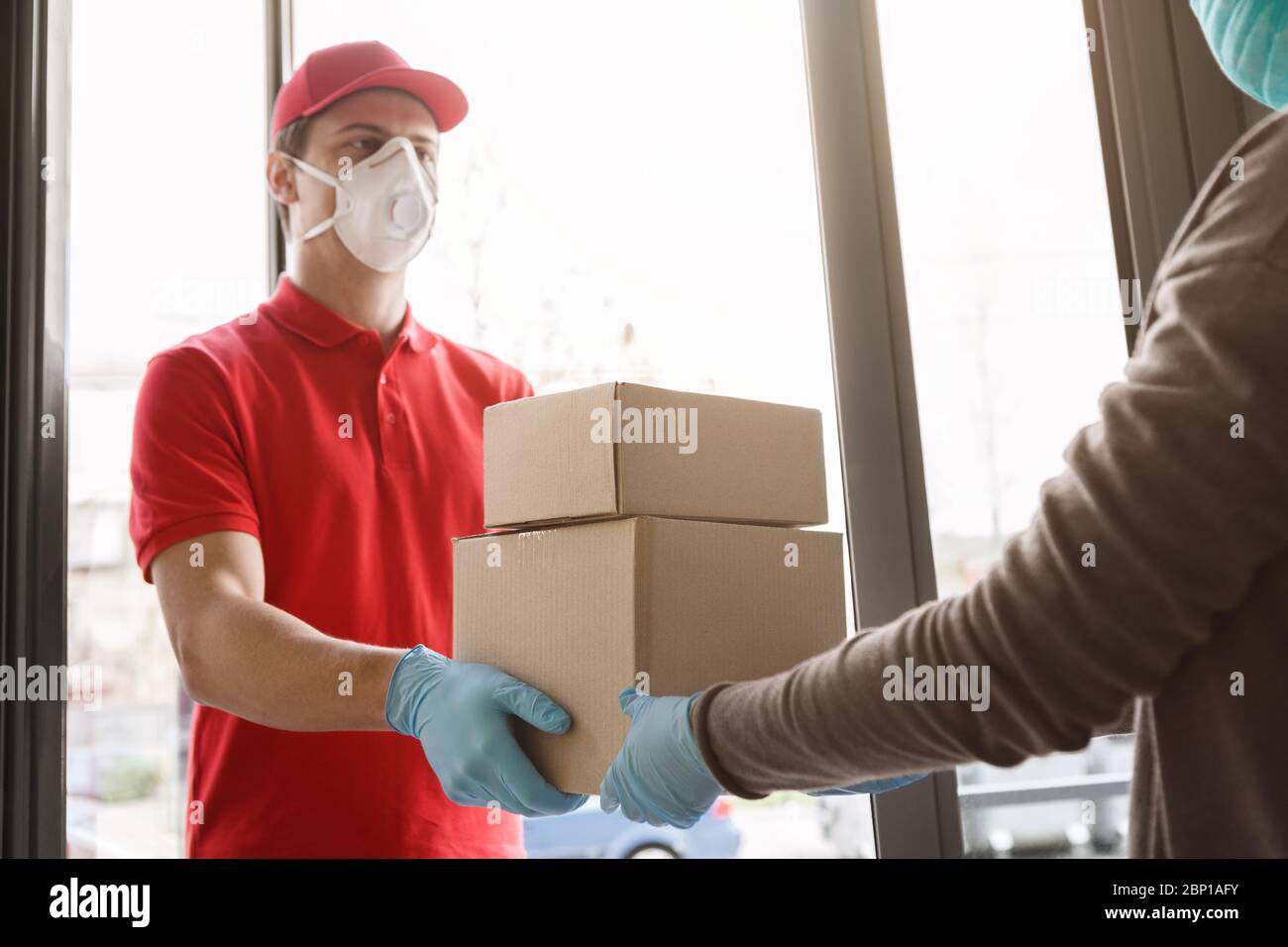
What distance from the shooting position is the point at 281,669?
1.21 meters

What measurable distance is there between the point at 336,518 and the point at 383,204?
52cm

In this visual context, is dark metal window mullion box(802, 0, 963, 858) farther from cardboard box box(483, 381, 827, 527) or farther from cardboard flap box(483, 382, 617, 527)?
cardboard flap box(483, 382, 617, 527)

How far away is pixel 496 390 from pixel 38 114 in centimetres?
100

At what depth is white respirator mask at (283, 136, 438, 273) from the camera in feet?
5.01

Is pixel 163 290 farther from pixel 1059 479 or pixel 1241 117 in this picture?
pixel 1241 117

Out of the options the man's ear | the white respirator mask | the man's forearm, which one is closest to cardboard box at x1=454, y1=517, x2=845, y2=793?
the man's forearm

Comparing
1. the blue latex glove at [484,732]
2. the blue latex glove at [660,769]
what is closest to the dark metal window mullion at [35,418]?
the blue latex glove at [484,732]

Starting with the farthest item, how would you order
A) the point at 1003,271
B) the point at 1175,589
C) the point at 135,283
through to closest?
the point at 135,283, the point at 1003,271, the point at 1175,589

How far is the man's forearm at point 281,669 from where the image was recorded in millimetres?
1200

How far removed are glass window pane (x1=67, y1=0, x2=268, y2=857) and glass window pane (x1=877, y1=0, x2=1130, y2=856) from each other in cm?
126

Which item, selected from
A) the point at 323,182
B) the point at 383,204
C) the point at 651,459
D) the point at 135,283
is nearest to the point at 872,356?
the point at 651,459

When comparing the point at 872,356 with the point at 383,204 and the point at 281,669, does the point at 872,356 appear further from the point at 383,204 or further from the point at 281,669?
the point at 281,669

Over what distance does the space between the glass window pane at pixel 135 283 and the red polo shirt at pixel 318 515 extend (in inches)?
13.4

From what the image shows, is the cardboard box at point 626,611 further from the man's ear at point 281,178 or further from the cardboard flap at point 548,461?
the man's ear at point 281,178
